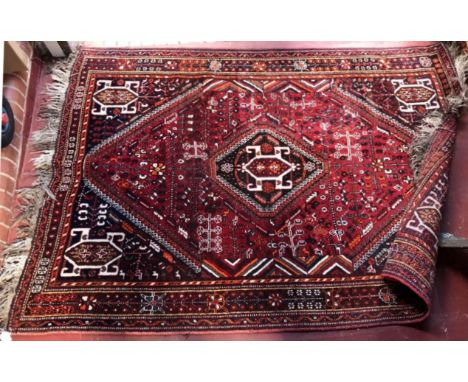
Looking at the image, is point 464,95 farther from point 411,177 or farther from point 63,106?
point 63,106

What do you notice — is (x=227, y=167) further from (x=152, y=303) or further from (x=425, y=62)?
(x=425, y=62)

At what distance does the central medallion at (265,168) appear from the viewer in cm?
216

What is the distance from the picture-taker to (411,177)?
7.16ft

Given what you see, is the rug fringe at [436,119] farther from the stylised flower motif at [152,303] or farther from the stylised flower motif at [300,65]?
the stylised flower motif at [152,303]

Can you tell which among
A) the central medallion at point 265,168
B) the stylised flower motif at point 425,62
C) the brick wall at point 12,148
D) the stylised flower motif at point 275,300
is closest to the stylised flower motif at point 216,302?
the stylised flower motif at point 275,300

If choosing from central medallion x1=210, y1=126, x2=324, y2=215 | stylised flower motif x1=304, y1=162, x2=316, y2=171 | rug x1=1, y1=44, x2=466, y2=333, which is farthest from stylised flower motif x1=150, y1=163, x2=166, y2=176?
stylised flower motif x1=304, y1=162, x2=316, y2=171

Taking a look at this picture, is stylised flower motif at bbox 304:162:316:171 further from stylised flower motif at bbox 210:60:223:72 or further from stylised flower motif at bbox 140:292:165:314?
stylised flower motif at bbox 140:292:165:314

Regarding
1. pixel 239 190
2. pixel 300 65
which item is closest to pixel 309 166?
pixel 239 190

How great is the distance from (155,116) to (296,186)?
78cm

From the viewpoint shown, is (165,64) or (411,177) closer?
(411,177)

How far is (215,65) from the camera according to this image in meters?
2.48

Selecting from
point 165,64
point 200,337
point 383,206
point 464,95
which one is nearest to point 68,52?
point 165,64

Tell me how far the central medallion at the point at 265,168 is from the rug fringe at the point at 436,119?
1.45 ft

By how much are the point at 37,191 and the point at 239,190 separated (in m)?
0.93
